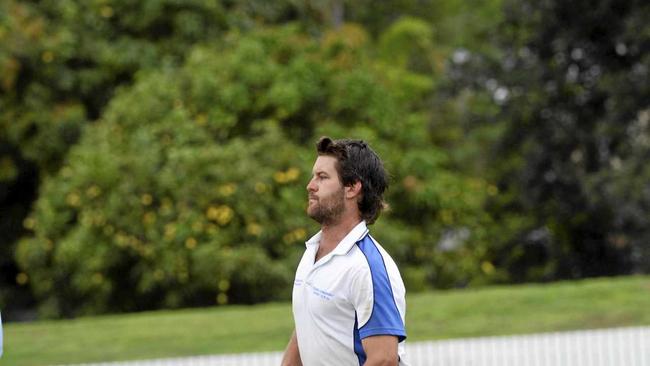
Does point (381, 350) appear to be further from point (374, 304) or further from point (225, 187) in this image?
point (225, 187)

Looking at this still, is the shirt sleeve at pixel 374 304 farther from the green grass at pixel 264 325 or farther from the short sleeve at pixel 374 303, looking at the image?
the green grass at pixel 264 325

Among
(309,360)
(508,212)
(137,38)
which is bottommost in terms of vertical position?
(508,212)

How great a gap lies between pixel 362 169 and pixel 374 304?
0.38m

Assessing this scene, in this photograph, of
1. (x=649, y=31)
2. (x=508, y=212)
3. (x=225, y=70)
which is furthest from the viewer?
(x=508, y=212)

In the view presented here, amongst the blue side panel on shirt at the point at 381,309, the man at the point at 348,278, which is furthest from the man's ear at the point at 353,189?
the blue side panel on shirt at the point at 381,309

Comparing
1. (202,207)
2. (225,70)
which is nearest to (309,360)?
(202,207)

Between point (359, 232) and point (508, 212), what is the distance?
2206 centimetres

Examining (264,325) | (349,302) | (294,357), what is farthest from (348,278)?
(264,325)

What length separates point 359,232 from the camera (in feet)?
12.8

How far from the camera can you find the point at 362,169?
3.89 m

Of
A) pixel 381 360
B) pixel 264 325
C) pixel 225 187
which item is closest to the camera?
pixel 381 360

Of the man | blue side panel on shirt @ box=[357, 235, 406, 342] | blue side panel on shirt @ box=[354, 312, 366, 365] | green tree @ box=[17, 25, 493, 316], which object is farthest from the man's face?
green tree @ box=[17, 25, 493, 316]

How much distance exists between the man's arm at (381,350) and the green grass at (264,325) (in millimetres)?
9126

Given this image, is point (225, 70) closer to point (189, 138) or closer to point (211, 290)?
point (189, 138)
